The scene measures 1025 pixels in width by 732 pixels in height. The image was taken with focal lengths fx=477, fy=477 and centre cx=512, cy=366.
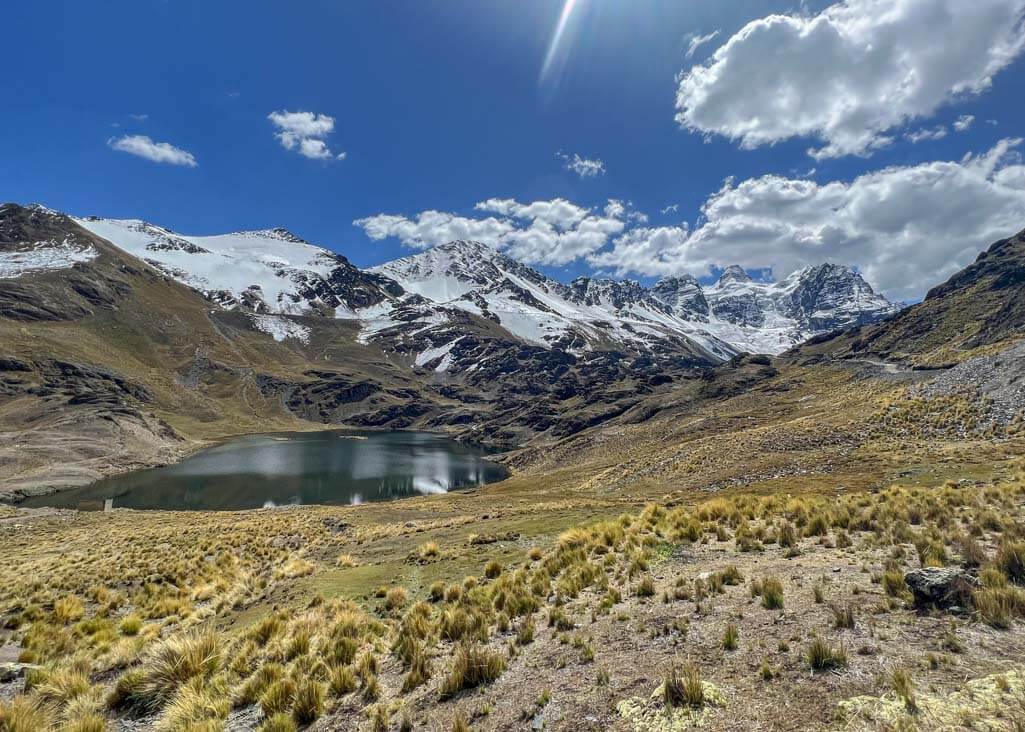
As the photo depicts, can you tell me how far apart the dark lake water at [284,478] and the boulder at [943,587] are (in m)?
82.3

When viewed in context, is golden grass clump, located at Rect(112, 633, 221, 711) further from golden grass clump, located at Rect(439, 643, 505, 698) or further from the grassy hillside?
golden grass clump, located at Rect(439, 643, 505, 698)

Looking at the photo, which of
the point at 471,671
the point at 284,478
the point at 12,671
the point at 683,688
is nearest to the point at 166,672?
the point at 12,671

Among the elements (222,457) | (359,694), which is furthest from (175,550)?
(222,457)

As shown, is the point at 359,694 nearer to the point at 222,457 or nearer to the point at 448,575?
the point at 448,575

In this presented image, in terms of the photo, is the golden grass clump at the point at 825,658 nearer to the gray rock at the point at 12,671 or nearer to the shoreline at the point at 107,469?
the gray rock at the point at 12,671

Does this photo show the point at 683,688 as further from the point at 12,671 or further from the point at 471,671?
the point at 12,671

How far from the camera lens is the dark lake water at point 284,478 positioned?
3063 inches

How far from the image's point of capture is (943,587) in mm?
7488

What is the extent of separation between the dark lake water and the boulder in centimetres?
8227

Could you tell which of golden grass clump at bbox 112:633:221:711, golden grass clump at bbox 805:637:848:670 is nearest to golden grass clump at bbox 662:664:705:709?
golden grass clump at bbox 805:637:848:670

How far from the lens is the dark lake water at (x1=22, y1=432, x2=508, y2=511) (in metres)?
77.8

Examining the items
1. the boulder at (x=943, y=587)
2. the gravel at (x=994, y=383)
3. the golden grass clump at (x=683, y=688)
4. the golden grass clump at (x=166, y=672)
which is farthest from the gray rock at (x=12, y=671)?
the gravel at (x=994, y=383)

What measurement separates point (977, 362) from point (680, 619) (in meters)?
63.0

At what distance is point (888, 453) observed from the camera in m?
33.7
